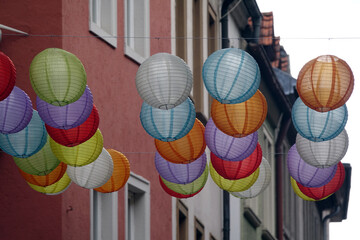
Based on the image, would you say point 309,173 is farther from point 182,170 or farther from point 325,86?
point 325,86

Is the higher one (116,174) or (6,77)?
(6,77)

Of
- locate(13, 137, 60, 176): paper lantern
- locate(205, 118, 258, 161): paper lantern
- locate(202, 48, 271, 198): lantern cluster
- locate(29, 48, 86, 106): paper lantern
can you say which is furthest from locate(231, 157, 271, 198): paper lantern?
locate(29, 48, 86, 106): paper lantern

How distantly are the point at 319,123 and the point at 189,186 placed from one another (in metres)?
1.84

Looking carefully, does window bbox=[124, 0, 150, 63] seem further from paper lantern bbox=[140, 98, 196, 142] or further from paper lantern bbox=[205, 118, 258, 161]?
paper lantern bbox=[140, 98, 196, 142]

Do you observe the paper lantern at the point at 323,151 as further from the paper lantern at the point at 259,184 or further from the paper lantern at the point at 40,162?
the paper lantern at the point at 40,162

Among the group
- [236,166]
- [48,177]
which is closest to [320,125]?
[236,166]

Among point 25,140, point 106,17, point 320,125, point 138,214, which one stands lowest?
point 138,214

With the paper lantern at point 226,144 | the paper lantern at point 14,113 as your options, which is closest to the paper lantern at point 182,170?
the paper lantern at point 226,144

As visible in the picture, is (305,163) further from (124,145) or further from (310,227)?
(310,227)

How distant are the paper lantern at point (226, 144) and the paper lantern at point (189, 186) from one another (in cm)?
99

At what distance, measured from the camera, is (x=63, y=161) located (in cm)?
1368

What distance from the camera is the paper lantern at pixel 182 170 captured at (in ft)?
47.9

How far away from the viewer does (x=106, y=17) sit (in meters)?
17.8

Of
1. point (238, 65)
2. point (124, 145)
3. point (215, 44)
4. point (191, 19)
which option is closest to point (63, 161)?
point (238, 65)
